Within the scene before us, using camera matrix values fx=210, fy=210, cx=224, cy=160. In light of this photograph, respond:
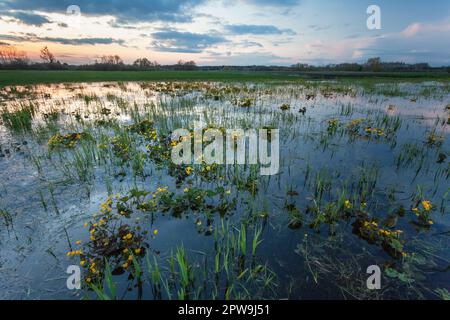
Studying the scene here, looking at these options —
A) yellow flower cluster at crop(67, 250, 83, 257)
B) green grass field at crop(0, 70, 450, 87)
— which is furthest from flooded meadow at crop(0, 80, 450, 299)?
green grass field at crop(0, 70, 450, 87)

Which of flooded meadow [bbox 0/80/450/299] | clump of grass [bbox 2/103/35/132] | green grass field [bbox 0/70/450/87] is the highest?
green grass field [bbox 0/70/450/87]

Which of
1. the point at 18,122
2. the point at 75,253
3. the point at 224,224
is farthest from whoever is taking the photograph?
the point at 18,122

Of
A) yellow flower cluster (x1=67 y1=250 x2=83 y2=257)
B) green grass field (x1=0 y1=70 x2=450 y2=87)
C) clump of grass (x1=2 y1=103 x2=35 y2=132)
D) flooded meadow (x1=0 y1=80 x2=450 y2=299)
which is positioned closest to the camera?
flooded meadow (x1=0 y1=80 x2=450 y2=299)

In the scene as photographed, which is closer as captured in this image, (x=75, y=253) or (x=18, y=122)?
(x=75, y=253)

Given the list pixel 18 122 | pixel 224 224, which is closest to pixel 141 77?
pixel 18 122

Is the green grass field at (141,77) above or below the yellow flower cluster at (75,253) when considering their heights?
above

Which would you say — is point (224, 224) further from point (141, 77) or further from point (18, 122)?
point (141, 77)

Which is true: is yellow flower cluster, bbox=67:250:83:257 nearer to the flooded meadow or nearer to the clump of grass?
the flooded meadow

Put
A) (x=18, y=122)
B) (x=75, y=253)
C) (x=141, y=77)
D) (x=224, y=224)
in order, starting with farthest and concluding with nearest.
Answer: (x=141, y=77) < (x=18, y=122) < (x=224, y=224) < (x=75, y=253)

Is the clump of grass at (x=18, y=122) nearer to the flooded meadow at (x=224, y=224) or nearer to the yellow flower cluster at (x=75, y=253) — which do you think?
the flooded meadow at (x=224, y=224)

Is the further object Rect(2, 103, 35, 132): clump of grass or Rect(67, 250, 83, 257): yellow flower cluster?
Rect(2, 103, 35, 132): clump of grass

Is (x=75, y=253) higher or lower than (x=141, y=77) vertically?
lower

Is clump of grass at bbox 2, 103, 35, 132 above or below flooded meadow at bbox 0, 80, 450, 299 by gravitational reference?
above

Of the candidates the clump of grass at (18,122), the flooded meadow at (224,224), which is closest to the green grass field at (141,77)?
the clump of grass at (18,122)
